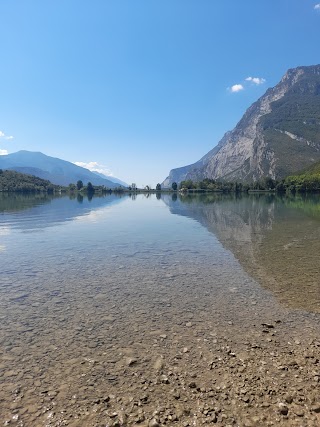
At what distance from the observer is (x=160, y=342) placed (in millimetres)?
14492

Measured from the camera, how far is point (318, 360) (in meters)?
12.7

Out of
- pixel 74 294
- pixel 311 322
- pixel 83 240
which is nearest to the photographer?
pixel 311 322

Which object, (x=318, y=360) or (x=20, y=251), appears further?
(x=20, y=251)

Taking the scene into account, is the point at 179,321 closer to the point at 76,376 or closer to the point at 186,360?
the point at 186,360

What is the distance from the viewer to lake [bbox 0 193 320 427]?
9.91m

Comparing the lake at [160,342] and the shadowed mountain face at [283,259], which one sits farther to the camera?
the shadowed mountain face at [283,259]

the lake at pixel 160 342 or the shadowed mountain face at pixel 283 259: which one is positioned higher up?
the lake at pixel 160 342

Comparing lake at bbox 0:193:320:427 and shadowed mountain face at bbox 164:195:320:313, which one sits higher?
lake at bbox 0:193:320:427

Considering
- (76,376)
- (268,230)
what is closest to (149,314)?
(76,376)

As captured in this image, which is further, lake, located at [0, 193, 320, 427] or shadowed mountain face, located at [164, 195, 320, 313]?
shadowed mountain face, located at [164, 195, 320, 313]

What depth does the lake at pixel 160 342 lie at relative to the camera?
9.91 m

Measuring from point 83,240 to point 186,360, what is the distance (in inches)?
1357

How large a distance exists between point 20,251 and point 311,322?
33041 millimetres

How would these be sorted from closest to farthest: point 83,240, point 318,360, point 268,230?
point 318,360 < point 83,240 < point 268,230
